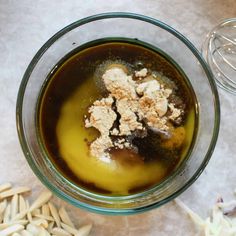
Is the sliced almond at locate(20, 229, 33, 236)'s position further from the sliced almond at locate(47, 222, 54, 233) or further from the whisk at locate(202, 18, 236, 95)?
the whisk at locate(202, 18, 236, 95)

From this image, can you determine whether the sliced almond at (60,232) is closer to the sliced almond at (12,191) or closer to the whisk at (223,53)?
the sliced almond at (12,191)

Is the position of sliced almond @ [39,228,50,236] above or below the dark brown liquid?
below

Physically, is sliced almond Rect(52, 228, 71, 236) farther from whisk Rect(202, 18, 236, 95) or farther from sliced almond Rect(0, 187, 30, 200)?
whisk Rect(202, 18, 236, 95)

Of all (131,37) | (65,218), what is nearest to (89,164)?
(65,218)

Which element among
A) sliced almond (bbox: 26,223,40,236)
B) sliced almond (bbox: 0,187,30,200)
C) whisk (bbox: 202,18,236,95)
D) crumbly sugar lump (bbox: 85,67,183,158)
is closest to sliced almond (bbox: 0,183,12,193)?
sliced almond (bbox: 0,187,30,200)

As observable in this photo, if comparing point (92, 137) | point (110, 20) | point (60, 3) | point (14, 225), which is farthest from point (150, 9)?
point (14, 225)

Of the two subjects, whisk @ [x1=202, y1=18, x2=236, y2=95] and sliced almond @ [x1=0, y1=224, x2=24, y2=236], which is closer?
sliced almond @ [x1=0, y1=224, x2=24, y2=236]

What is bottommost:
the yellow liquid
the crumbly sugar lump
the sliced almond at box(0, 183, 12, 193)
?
the sliced almond at box(0, 183, 12, 193)
